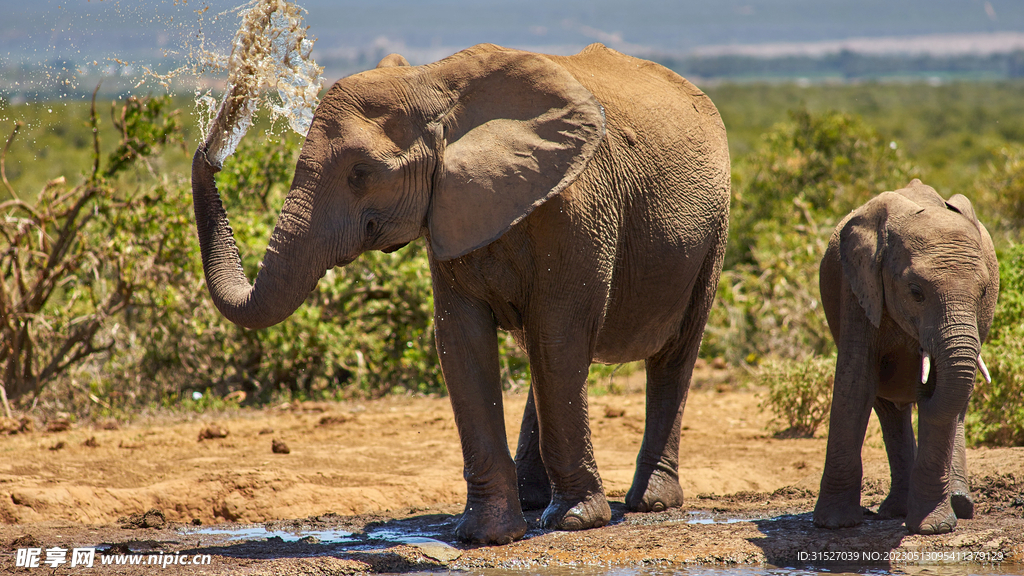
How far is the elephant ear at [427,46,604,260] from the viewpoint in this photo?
523 cm

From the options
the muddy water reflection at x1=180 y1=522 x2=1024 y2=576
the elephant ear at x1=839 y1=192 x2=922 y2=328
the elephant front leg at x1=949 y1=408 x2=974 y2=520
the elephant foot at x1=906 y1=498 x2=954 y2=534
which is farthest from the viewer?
the elephant front leg at x1=949 y1=408 x2=974 y2=520

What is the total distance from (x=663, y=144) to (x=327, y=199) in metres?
2.10

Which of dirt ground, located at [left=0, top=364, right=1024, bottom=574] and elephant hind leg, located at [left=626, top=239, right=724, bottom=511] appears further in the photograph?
elephant hind leg, located at [left=626, top=239, right=724, bottom=511]

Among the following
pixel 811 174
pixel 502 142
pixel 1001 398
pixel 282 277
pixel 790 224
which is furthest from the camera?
pixel 811 174

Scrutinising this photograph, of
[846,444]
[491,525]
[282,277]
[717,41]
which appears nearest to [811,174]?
[846,444]

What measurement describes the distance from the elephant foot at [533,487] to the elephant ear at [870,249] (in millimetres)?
2279

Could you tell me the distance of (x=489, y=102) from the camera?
17.7 feet

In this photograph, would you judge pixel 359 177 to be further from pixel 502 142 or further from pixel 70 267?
pixel 70 267

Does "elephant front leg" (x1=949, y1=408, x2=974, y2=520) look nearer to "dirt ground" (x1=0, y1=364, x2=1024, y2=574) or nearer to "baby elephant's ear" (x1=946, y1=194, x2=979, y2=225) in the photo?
"dirt ground" (x1=0, y1=364, x2=1024, y2=574)

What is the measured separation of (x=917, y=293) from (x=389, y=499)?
11.5 feet

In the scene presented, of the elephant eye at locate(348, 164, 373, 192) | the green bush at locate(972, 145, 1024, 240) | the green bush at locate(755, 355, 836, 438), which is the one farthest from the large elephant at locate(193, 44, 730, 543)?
the green bush at locate(972, 145, 1024, 240)

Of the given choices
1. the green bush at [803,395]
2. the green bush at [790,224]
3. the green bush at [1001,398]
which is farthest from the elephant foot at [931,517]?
the green bush at [790,224]

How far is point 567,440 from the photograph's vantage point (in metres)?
5.82

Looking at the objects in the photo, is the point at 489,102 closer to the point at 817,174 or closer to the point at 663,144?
the point at 663,144
